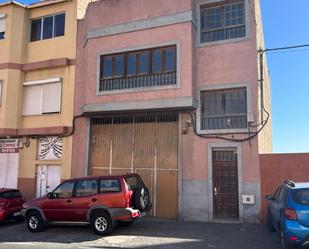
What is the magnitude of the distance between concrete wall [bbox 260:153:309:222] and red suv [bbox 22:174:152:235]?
439 cm

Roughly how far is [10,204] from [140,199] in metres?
5.39

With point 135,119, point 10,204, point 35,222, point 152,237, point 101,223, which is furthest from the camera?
point 135,119

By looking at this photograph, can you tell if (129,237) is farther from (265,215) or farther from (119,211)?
(265,215)

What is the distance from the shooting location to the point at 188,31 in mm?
14008

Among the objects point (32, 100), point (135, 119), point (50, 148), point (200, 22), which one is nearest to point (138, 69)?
point (135, 119)

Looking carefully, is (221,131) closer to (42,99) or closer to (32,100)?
(42,99)

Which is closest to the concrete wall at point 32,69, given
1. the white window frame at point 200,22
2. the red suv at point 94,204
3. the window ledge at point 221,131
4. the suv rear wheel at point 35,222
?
the suv rear wheel at point 35,222

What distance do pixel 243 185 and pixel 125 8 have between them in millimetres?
8836

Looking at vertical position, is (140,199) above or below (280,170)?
below

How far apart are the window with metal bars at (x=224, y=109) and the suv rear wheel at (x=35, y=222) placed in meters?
6.81

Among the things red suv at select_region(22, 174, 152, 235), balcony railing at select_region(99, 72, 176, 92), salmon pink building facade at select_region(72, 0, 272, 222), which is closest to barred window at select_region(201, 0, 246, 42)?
salmon pink building facade at select_region(72, 0, 272, 222)

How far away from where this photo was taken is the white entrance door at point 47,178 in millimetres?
16797

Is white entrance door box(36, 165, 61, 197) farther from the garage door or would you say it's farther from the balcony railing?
the balcony railing

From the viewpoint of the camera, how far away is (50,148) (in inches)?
666
